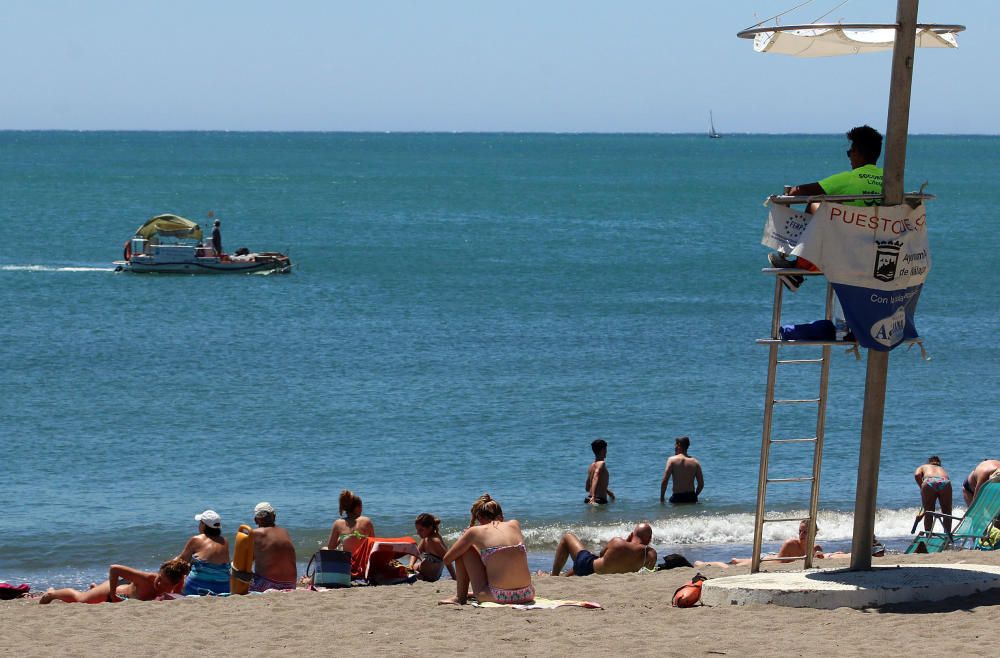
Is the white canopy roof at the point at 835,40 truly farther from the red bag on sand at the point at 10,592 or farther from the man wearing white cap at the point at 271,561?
the red bag on sand at the point at 10,592

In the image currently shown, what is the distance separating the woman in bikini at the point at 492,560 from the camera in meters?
9.23

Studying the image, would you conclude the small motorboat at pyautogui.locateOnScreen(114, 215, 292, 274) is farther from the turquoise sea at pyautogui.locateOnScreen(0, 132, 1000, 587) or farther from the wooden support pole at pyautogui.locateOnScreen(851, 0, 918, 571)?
the wooden support pole at pyautogui.locateOnScreen(851, 0, 918, 571)

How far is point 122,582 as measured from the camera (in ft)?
39.8

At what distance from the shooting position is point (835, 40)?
8922mm

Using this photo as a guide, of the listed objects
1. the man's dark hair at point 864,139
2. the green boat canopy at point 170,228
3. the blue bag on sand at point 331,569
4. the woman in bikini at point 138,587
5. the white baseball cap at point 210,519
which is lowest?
the woman in bikini at point 138,587

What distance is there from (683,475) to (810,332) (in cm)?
853

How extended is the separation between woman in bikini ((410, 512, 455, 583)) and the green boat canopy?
33.6m

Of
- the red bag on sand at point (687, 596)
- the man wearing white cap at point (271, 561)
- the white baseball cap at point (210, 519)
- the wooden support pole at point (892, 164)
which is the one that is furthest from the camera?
the white baseball cap at point (210, 519)

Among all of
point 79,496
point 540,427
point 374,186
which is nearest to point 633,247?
point 540,427

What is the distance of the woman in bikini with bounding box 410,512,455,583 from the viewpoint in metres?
11.1

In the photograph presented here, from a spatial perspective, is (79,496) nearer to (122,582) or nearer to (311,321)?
(122,582)

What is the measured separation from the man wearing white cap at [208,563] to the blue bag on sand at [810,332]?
4.68 metres

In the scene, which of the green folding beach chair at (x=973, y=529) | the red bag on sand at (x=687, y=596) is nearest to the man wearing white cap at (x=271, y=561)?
the red bag on sand at (x=687, y=596)

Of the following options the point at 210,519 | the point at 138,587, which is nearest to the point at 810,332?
the point at 210,519
